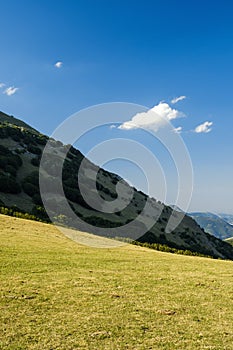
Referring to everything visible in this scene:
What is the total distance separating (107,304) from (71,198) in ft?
174

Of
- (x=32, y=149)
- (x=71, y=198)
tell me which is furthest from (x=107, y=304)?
(x=32, y=149)

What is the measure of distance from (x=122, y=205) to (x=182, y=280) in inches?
2508

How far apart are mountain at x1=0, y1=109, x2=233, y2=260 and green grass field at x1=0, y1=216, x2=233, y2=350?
24429mm

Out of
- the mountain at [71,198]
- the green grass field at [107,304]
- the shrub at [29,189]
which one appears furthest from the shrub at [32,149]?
the green grass field at [107,304]

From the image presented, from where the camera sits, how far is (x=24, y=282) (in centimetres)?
1357

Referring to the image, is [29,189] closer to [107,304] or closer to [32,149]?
[32,149]

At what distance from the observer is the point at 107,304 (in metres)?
11.5

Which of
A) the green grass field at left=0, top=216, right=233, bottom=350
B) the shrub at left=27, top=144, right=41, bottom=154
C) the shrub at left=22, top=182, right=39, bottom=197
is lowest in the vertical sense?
the green grass field at left=0, top=216, right=233, bottom=350

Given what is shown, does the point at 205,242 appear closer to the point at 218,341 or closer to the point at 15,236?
the point at 15,236

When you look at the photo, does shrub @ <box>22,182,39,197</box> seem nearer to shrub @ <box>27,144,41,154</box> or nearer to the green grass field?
shrub @ <box>27,144,41,154</box>

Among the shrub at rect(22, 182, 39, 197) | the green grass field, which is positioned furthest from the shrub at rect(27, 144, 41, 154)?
the green grass field

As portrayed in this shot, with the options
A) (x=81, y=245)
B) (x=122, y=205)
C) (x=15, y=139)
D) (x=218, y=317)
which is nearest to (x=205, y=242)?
(x=122, y=205)

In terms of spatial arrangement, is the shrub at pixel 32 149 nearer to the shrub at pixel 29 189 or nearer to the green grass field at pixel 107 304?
the shrub at pixel 29 189

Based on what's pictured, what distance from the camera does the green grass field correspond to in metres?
8.66
